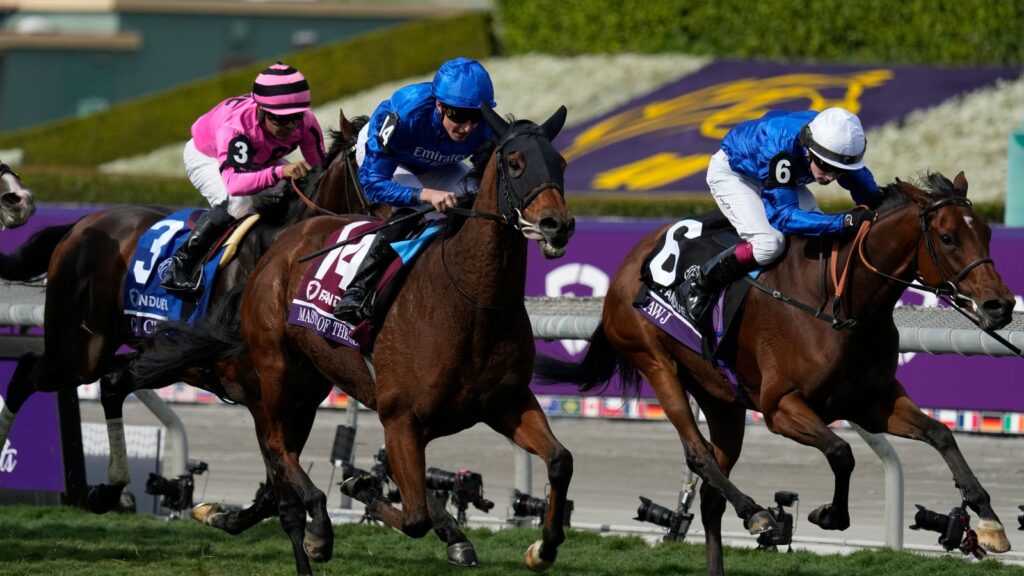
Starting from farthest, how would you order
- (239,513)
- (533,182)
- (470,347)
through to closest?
(239,513), (470,347), (533,182)

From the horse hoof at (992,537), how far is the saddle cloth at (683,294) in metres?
1.11

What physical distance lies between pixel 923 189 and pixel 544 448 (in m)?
1.56

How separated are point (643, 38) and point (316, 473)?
1300 centimetres

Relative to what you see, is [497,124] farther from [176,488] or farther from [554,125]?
[176,488]

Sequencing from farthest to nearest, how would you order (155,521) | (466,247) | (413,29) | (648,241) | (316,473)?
(413,29)
(316,473)
(155,521)
(648,241)
(466,247)

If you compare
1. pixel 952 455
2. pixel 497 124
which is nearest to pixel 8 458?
pixel 497 124

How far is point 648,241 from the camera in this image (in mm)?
6324

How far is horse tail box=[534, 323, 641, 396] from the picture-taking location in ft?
21.0

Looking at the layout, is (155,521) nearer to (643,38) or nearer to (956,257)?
(956,257)

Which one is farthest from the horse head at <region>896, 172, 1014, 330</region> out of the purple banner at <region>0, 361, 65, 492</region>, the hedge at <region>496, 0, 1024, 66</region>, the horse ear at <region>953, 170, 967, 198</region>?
the hedge at <region>496, 0, 1024, 66</region>

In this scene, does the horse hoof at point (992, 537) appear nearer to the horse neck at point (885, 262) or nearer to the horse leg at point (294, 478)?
the horse neck at point (885, 262)

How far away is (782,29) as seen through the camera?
18953mm

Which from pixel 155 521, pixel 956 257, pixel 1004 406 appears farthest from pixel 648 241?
pixel 1004 406

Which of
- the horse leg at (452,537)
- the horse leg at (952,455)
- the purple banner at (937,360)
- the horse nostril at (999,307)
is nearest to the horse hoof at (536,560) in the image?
the horse leg at (452,537)
